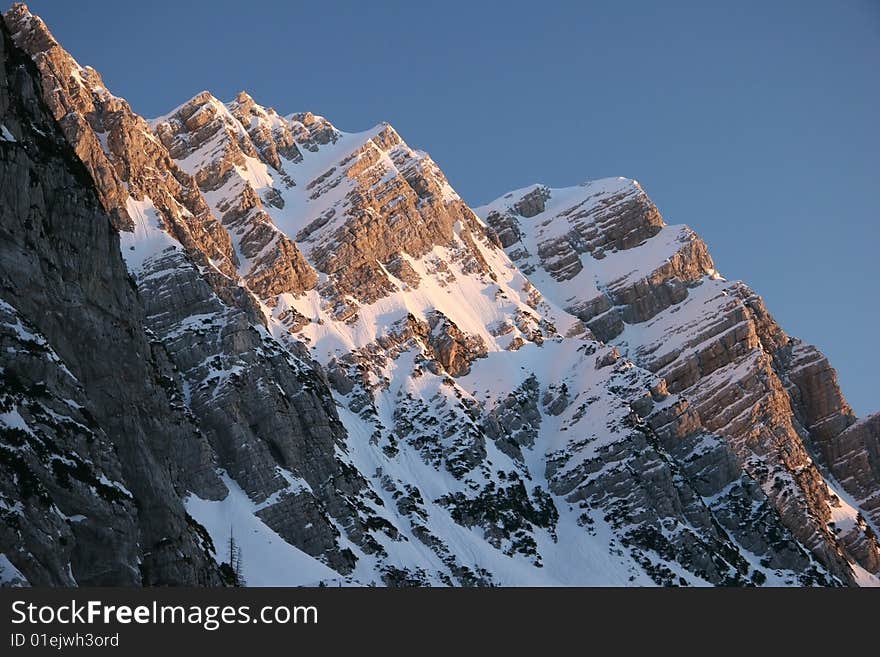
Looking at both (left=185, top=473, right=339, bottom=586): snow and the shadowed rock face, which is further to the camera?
(left=185, top=473, right=339, bottom=586): snow

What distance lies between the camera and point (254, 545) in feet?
556

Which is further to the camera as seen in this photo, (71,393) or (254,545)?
(254,545)

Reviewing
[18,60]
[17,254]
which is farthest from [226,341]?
[17,254]

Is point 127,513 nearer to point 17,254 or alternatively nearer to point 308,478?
point 17,254

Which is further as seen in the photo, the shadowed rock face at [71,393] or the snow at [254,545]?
the snow at [254,545]

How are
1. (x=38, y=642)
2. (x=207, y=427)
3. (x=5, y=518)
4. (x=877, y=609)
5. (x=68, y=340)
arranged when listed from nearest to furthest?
1. (x=38, y=642)
2. (x=877, y=609)
3. (x=5, y=518)
4. (x=68, y=340)
5. (x=207, y=427)

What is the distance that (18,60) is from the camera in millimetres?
140625

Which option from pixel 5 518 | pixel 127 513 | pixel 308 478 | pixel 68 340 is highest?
pixel 308 478

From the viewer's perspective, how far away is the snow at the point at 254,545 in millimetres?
164625

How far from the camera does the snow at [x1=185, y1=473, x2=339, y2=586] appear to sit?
165 meters

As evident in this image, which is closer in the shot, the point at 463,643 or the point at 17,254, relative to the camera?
the point at 463,643

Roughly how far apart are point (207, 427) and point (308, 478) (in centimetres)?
1795

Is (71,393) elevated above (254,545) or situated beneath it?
situated beneath

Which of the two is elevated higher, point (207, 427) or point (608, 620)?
point (207, 427)
